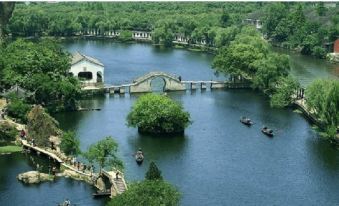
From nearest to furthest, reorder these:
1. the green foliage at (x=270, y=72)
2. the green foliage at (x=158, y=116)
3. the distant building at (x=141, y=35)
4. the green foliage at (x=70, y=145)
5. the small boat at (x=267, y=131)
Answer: the green foliage at (x=70, y=145)
the green foliage at (x=158, y=116)
the small boat at (x=267, y=131)
the green foliage at (x=270, y=72)
the distant building at (x=141, y=35)

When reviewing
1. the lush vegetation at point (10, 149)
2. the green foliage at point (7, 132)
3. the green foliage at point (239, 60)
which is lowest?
the lush vegetation at point (10, 149)

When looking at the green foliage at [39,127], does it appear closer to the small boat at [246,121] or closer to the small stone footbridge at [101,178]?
the small stone footbridge at [101,178]

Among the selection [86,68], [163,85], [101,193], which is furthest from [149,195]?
[163,85]

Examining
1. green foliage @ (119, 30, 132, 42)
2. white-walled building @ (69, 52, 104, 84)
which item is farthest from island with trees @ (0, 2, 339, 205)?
white-walled building @ (69, 52, 104, 84)

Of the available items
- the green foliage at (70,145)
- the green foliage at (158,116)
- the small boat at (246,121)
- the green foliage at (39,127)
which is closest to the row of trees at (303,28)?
the small boat at (246,121)

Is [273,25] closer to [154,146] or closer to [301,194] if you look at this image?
[154,146]

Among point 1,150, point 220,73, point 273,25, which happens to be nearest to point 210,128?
point 1,150
